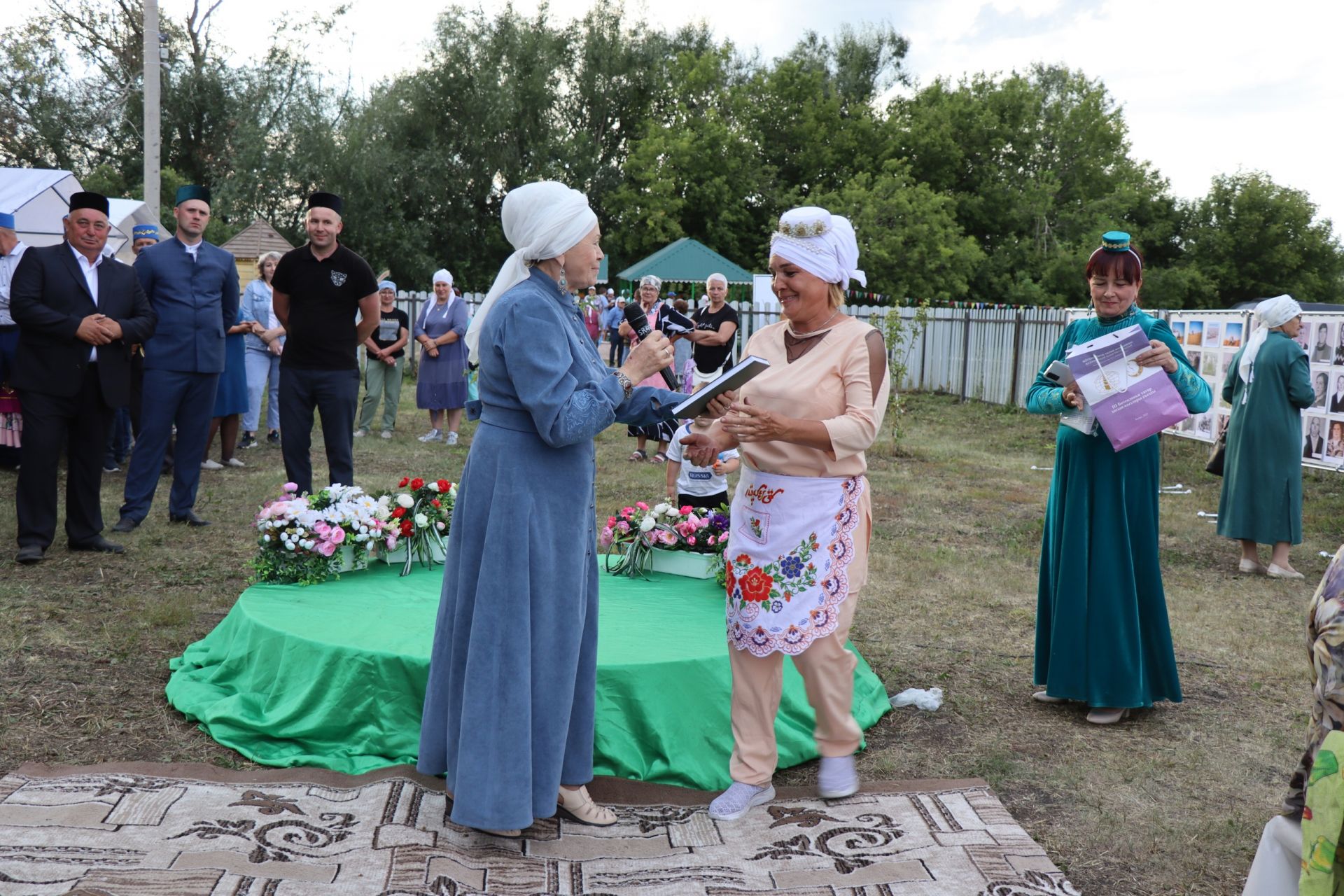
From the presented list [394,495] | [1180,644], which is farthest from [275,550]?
[1180,644]

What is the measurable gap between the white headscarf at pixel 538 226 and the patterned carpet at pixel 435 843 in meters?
1.49

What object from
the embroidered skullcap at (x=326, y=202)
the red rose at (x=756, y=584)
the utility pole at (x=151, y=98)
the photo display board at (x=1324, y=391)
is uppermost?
the utility pole at (x=151, y=98)

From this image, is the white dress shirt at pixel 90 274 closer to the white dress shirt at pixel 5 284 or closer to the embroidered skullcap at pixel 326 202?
the embroidered skullcap at pixel 326 202

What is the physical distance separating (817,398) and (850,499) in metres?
0.35

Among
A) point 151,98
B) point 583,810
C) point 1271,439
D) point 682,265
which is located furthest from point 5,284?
point 682,265

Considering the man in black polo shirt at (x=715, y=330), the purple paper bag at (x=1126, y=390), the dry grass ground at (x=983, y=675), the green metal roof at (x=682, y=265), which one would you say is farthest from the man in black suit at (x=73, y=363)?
the green metal roof at (x=682, y=265)

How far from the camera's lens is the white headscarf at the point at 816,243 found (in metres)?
3.52

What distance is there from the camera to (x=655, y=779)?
3877 millimetres

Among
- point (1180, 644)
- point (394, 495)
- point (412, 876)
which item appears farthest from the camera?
point (1180, 644)

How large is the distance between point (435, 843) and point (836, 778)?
135 centimetres

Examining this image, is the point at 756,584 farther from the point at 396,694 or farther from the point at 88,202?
the point at 88,202

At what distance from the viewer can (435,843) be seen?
330 cm

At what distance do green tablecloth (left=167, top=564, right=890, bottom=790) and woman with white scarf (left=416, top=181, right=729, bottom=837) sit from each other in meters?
0.57

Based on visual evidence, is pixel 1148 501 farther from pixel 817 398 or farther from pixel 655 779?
pixel 655 779
